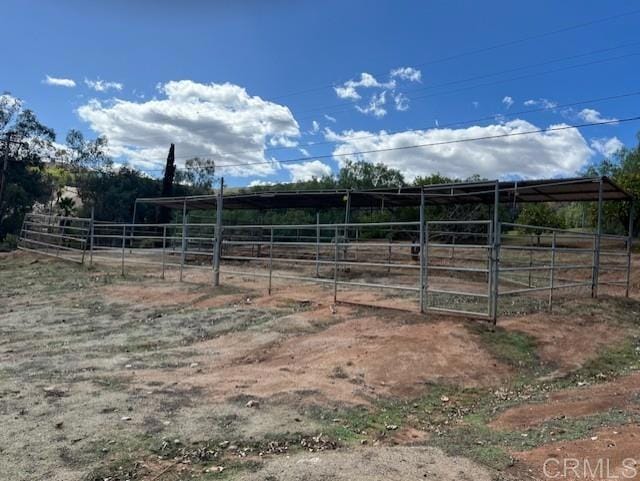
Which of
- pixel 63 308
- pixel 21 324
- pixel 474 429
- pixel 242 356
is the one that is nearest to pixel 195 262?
pixel 63 308

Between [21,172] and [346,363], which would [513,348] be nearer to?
[346,363]

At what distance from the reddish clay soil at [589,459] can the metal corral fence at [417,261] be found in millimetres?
3157

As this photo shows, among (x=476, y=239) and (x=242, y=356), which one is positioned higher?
(x=476, y=239)

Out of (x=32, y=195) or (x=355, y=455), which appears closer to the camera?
(x=355, y=455)

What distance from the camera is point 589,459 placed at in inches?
131

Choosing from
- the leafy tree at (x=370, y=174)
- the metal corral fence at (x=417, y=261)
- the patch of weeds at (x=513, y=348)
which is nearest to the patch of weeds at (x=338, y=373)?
the patch of weeds at (x=513, y=348)

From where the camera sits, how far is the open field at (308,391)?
3457 millimetres

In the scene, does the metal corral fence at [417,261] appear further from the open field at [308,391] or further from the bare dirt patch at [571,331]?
the open field at [308,391]

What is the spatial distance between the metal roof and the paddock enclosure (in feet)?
0.13

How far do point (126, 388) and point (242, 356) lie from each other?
1.73 m

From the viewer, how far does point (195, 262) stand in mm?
19391

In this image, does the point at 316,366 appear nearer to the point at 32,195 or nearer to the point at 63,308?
the point at 63,308

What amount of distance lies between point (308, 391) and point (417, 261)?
556 inches

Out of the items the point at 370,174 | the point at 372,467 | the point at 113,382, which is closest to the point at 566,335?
the point at 372,467
